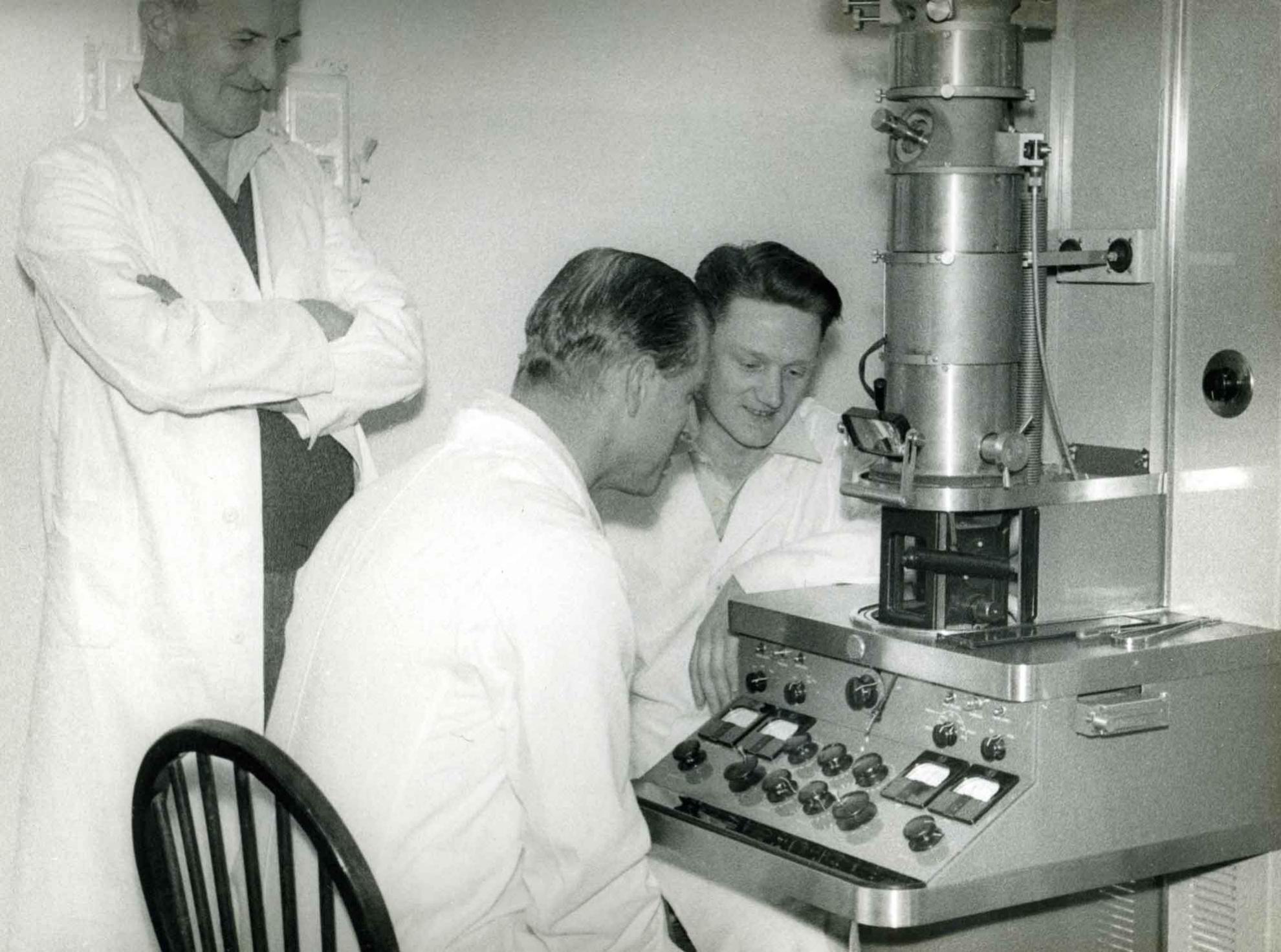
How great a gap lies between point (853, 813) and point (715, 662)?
455 millimetres

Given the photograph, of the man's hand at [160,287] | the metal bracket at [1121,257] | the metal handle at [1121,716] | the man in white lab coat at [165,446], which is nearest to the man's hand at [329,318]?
the man in white lab coat at [165,446]

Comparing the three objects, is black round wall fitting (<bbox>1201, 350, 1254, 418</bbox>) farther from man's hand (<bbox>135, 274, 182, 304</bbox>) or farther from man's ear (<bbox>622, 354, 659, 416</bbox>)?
man's hand (<bbox>135, 274, 182, 304</bbox>)

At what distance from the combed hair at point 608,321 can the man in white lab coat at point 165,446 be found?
1.64 feet

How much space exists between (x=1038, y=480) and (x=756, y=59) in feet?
3.75

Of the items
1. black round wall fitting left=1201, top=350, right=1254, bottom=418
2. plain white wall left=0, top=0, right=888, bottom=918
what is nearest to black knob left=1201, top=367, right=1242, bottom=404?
black round wall fitting left=1201, top=350, right=1254, bottom=418

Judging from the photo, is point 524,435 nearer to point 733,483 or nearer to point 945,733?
point 945,733

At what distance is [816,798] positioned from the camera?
1.78m

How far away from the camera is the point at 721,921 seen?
2102mm

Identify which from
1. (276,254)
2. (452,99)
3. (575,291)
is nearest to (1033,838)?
(575,291)

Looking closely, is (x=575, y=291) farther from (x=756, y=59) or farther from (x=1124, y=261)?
(x=756, y=59)

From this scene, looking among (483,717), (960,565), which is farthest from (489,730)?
(960,565)

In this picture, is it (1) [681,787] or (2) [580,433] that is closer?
(2) [580,433]

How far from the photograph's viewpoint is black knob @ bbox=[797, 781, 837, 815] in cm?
177

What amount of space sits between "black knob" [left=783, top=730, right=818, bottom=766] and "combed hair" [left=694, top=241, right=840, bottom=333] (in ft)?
2.40
